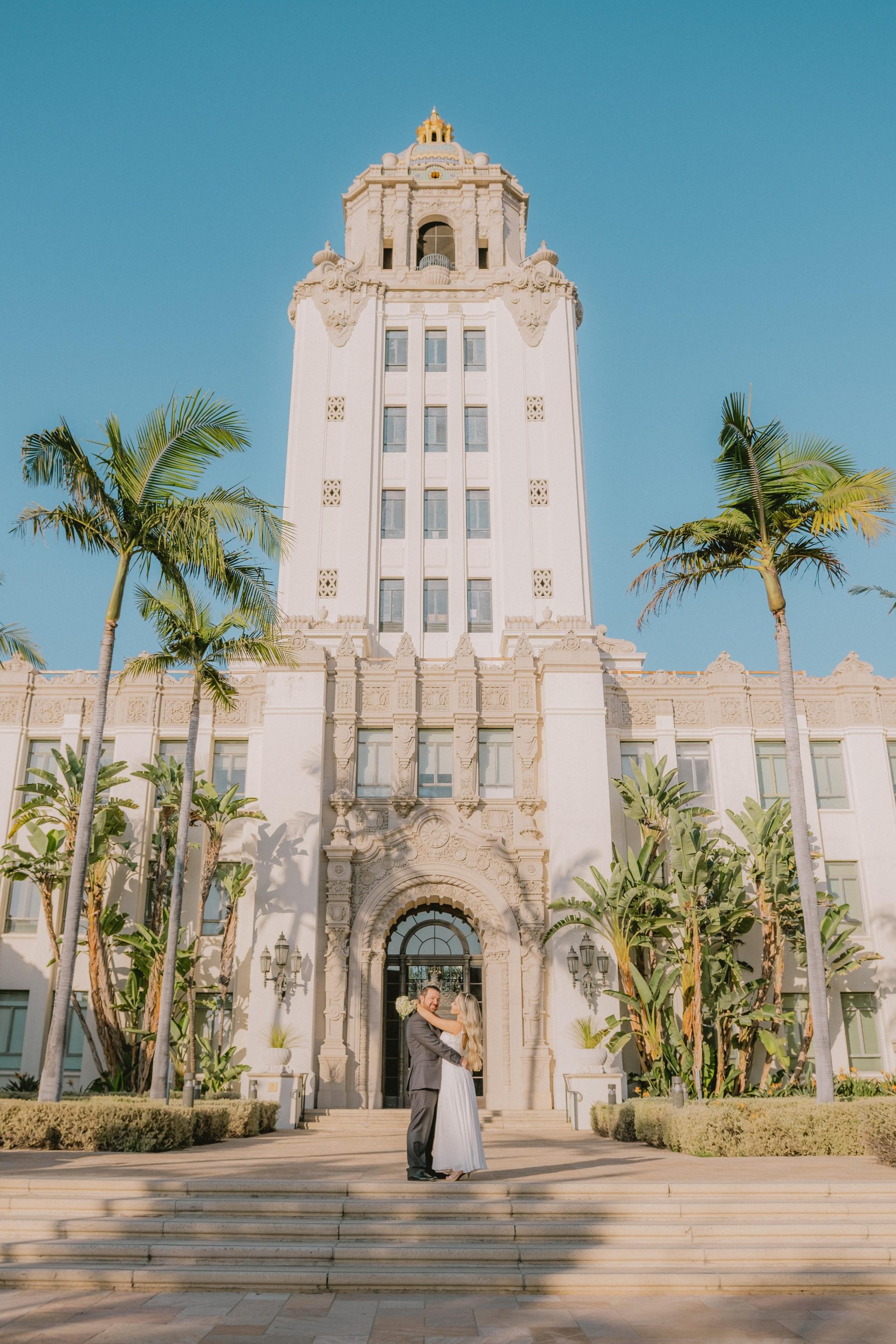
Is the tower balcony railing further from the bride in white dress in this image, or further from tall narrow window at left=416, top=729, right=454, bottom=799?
the bride in white dress

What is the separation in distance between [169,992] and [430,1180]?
10603 millimetres

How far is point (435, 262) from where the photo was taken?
131ft

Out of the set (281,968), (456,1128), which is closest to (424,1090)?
(456,1128)

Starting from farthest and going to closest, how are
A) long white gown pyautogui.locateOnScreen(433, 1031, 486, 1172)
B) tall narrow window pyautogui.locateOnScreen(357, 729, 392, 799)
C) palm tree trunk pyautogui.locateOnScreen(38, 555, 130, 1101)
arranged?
tall narrow window pyautogui.locateOnScreen(357, 729, 392, 799) < palm tree trunk pyautogui.locateOnScreen(38, 555, 130, 1101) < long white gown pyautogui.locateOnScreen(433, 1031, 486, 1172)

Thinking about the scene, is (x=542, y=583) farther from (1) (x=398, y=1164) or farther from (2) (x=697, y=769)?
(1) (x=398, y=1164)

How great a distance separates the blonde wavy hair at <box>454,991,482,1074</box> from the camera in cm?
1110

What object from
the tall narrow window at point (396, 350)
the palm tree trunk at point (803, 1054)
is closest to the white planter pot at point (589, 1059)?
the palm tree trunk at point (803, 1054)

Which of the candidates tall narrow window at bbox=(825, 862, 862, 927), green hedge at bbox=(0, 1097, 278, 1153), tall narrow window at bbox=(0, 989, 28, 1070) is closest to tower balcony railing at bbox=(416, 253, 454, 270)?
tall narrow window at bbox=(825, 862, 862, 927)

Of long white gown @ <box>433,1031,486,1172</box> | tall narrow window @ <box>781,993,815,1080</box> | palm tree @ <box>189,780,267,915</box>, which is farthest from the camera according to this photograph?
palm tree @ <box>189,780,267,915</box>

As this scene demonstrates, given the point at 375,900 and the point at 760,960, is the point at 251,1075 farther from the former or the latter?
the point at 760,960

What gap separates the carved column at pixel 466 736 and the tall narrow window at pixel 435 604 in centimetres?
464

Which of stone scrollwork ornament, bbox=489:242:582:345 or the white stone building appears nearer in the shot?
the white stone building

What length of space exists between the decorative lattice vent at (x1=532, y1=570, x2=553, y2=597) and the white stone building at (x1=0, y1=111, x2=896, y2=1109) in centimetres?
8

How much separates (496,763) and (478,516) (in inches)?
406
